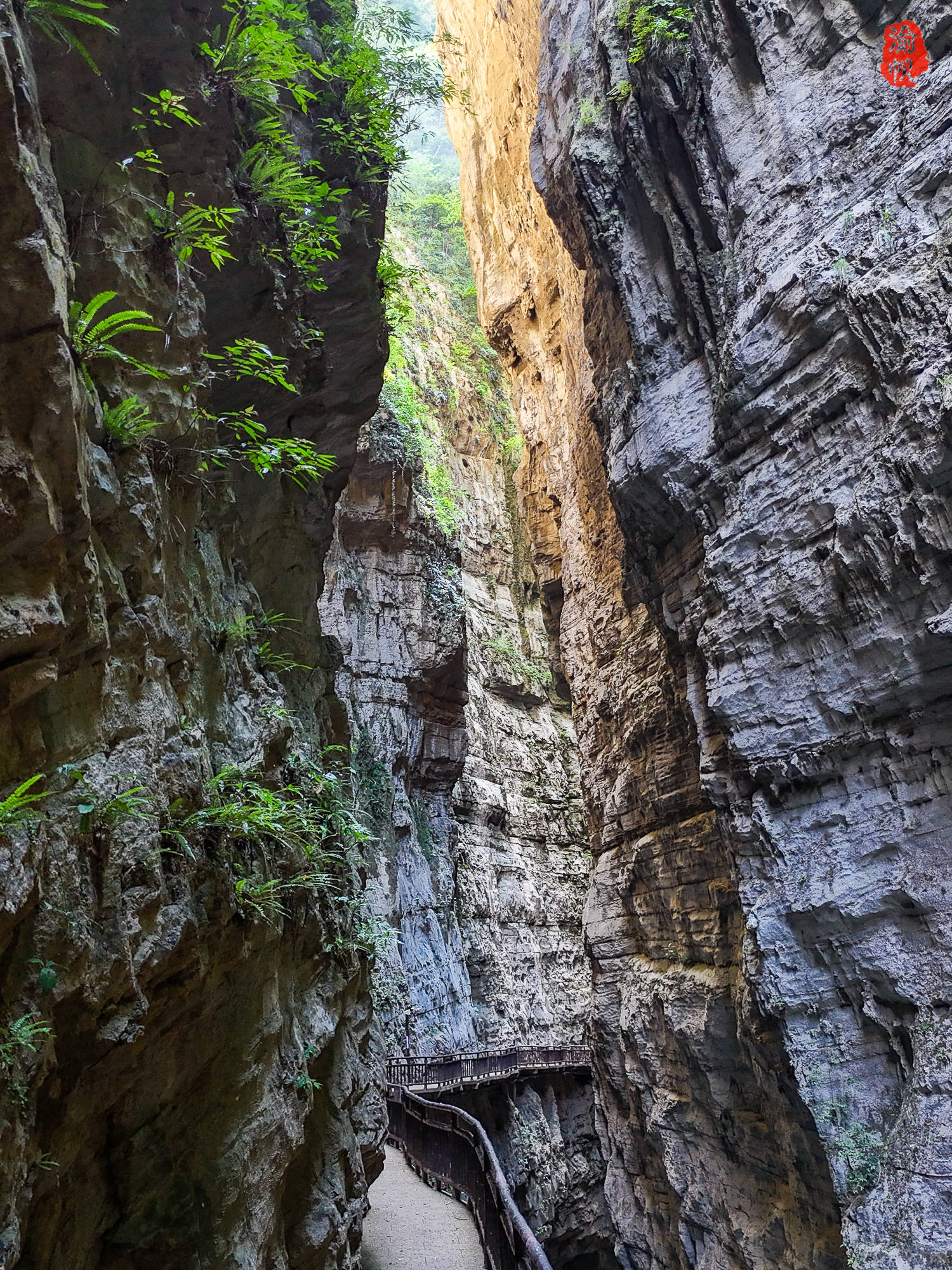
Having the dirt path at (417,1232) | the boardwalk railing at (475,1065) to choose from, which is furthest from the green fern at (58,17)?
the boardwalk railing at (475,1065)

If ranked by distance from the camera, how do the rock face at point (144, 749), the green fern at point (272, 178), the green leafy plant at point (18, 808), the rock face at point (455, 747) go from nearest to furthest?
the green leafy plant at point (18, 808)
the rock face at point (144, 749)
the green fern at point (272, 178)
the rock face at point (455, 747)

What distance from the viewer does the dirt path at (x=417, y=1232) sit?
7047 mm

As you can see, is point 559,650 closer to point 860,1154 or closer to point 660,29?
point 660,29

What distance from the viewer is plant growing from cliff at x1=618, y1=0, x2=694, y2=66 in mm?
10562

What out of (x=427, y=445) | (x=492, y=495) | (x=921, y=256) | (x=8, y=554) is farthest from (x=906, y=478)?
(x=492, y=495)

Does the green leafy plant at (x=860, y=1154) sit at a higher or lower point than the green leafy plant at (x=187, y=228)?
lower

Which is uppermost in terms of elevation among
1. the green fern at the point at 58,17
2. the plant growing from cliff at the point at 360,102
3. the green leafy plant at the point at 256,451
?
the plant growing from cliff at the point at 360,102

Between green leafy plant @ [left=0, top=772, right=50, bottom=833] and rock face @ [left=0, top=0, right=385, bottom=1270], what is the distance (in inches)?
2.6

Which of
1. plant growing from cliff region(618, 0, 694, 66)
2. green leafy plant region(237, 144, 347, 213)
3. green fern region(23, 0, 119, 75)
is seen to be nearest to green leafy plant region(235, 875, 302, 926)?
green fern region(23, 0, 119, 75)

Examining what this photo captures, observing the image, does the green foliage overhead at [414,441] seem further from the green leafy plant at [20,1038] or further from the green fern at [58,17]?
the green leafy plant at [20,1038]

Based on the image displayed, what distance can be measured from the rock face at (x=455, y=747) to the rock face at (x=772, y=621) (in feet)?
18.4

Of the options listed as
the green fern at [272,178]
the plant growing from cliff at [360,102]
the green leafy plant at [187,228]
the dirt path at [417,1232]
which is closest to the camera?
the green leafy plant at [187,228]

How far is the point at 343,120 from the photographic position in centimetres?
775

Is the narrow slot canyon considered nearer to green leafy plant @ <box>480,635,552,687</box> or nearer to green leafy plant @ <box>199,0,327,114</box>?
green leafy plant @ <box>199,0,327,114</box>
